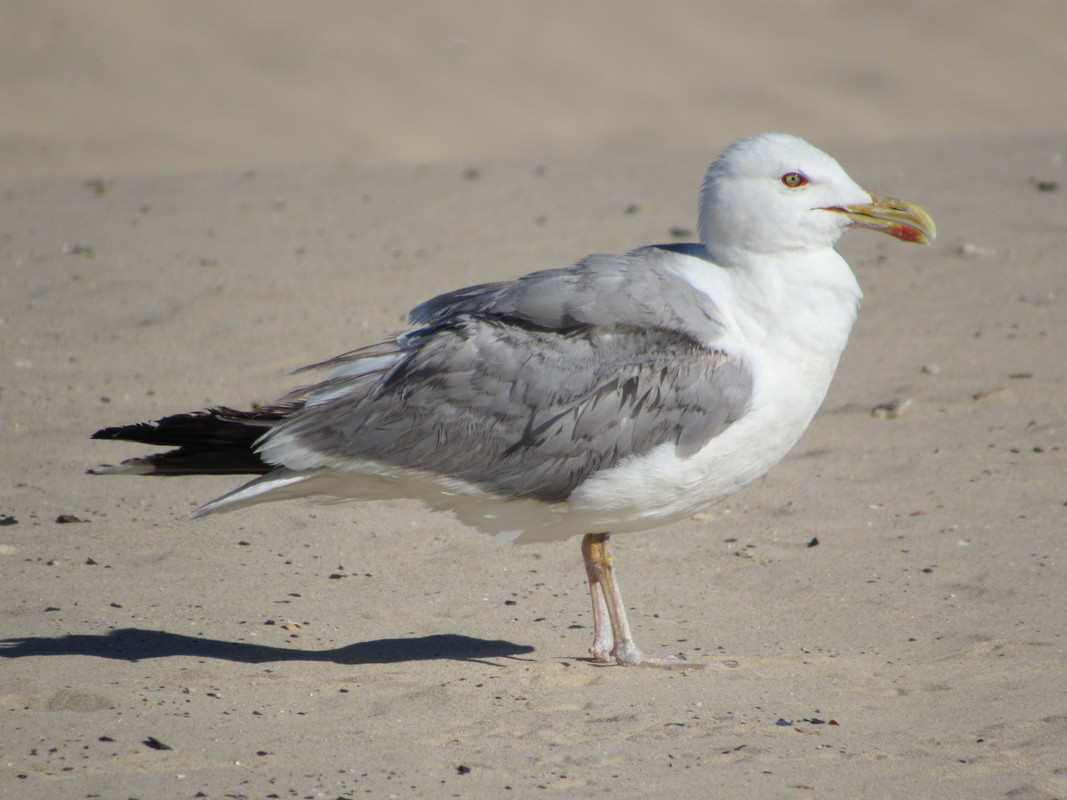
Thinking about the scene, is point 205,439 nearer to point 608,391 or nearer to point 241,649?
point 241,649

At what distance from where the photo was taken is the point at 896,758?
3641 mm

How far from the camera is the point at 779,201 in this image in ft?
14.5

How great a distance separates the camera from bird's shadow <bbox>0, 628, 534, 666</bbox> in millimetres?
4500

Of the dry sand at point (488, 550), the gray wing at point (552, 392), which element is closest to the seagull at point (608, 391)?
the gray wing at point (552, 392)

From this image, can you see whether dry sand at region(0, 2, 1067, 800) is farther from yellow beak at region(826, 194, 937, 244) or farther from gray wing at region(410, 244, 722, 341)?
yellow beak at region(826, 194, 937, 244)

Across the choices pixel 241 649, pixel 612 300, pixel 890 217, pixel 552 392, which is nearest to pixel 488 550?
pixel 241 649

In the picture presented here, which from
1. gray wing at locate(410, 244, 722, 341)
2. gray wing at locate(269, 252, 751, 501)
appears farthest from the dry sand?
gray wing at locate(410, 244, 722, 341)

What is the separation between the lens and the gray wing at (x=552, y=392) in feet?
13.8

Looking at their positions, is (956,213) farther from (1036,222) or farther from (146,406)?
(146,406)

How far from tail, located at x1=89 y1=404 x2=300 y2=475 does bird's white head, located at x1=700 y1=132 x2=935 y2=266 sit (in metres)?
1.75

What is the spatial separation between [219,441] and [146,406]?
277 cm

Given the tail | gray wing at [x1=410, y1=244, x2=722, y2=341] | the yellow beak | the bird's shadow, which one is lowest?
the bird's shadow

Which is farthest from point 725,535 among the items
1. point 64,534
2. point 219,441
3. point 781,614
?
point 64,534

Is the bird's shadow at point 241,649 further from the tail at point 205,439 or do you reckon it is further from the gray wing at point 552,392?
the gray wing at point 552,392
